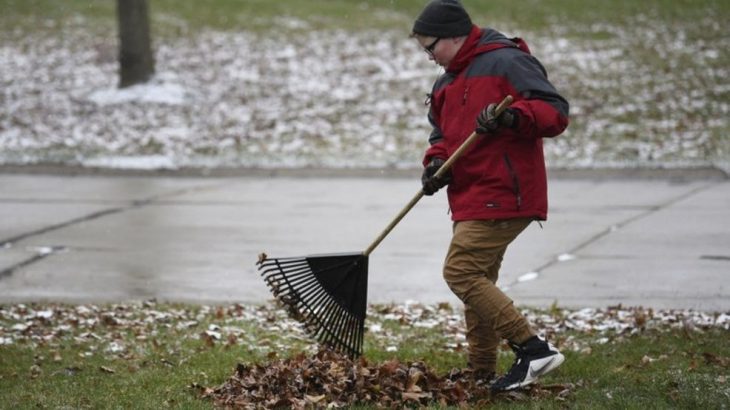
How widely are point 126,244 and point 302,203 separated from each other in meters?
3.04

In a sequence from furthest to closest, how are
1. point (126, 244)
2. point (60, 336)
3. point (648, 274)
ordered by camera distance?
point (126, 244)
point (648, 274)
point (60, 336)

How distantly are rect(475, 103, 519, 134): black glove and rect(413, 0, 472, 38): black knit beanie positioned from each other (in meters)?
0.46

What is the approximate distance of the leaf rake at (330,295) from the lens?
556 cm

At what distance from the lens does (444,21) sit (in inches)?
203

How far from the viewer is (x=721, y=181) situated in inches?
561

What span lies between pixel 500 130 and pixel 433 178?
478 mm

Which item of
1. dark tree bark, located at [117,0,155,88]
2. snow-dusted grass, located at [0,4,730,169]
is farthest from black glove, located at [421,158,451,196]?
dark tree bark, located at [117,0,155,88]

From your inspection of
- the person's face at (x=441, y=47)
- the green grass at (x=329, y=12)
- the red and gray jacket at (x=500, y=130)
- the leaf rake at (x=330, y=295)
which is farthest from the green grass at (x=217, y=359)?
the green grass at (x=329, y=12)

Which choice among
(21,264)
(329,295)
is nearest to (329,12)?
(21,264)

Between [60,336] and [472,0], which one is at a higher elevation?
[472,0]

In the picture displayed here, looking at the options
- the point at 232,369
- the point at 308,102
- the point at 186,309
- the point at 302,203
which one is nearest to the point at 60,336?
the point at 186,309

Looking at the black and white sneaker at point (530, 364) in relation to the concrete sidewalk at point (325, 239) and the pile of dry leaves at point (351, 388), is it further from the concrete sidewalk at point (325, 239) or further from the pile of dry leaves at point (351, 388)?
the concrete sidewalk at point (325, 239)

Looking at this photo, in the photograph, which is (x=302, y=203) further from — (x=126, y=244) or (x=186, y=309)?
(x=186, y=309)

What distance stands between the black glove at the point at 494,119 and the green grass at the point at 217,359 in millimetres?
1301
